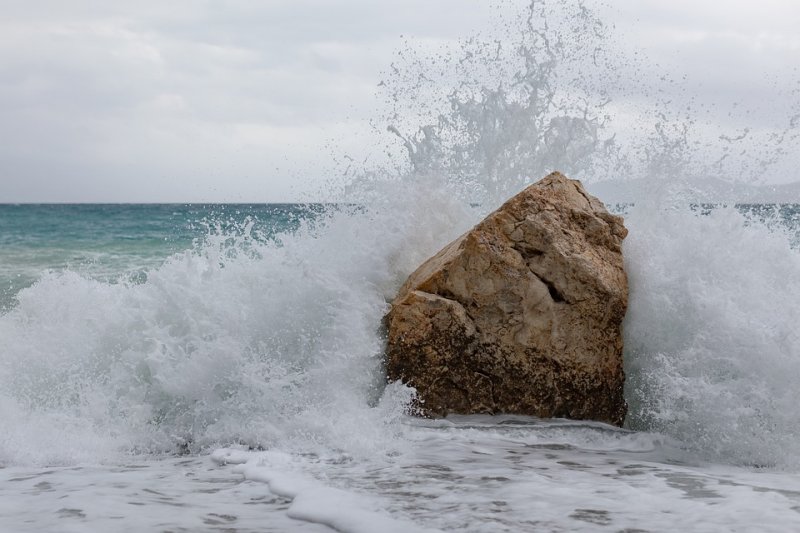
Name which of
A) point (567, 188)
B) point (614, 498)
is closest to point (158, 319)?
point (567, 188)

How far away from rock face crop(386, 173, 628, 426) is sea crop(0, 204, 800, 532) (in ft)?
0.46

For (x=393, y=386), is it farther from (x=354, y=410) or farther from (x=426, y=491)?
(x=426, y=491)

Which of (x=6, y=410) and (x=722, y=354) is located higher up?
(x=722, y=354)

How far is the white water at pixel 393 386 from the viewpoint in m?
3.44

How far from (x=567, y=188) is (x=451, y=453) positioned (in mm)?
1924

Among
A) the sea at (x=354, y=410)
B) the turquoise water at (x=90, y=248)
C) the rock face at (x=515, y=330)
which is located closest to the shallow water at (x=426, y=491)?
the sea at (x=354, y=410)

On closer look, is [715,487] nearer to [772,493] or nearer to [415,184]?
[772,493]

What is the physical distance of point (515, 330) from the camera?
4.82m

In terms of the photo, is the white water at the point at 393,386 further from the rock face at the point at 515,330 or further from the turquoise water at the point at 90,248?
the turquoise water at the point at 90,248

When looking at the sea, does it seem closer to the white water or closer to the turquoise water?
the white water

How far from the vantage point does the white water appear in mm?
3443

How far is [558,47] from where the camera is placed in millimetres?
6250

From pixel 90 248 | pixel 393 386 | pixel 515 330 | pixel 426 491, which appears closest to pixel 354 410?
pixel 393 386

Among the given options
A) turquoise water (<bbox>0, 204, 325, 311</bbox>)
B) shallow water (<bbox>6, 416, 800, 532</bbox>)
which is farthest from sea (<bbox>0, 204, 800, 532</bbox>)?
turquoise water (<bbox>0, 204, 325, 311</bbox>)
